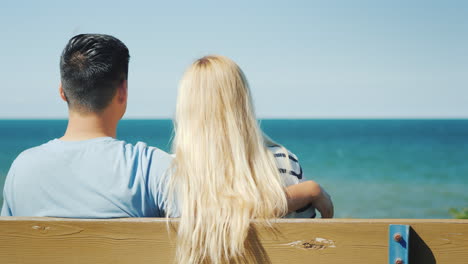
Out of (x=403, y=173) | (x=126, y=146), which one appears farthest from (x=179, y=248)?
(x=403, y=173)

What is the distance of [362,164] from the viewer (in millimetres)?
39844

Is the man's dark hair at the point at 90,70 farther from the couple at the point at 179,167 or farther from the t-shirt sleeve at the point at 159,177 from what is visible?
the t-shirt sleeve at the point at 159,177

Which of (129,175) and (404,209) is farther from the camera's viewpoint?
(404,209)

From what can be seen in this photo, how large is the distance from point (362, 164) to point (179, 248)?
39291 millimetres

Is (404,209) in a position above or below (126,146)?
below

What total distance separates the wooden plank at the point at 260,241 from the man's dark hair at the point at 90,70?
708 mm

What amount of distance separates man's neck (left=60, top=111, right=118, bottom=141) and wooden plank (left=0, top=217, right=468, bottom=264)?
0.53m

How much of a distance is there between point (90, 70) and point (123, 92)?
174 millimetres

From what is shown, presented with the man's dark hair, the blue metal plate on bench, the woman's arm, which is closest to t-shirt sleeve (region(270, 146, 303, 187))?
the woman's arm

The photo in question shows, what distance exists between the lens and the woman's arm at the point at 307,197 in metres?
2.14

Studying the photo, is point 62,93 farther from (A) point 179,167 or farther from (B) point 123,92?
(A) point 179,167

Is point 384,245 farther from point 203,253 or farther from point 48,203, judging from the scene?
point 48,203

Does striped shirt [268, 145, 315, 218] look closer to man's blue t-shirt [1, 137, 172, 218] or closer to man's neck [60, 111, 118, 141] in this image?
man's blue t-shirt [1, 137, 172, 218]

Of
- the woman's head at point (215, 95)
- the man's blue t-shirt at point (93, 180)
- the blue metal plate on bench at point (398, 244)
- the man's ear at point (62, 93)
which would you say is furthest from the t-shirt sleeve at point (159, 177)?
the blue metal plate on bench at point (398, 244)
